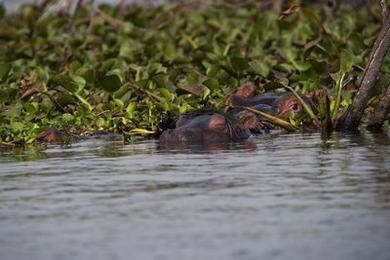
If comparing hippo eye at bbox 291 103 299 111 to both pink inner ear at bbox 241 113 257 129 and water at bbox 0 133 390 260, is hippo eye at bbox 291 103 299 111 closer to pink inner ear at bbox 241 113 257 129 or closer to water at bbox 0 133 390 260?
pink inner ear at bbox 241 113 257 129

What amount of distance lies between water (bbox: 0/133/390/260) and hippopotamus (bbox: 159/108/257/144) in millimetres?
456

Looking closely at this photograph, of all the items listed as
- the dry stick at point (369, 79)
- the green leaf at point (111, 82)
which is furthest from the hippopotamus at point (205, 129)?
the green leaf at point (111, 82)

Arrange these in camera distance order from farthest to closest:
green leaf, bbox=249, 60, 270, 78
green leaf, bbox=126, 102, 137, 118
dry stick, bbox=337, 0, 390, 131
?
green leaf, bbox=249, 60, 270, 78
green leaf, bbox=126, 102, 137, 118
dry stick, bbox=337, 0, 390, 131

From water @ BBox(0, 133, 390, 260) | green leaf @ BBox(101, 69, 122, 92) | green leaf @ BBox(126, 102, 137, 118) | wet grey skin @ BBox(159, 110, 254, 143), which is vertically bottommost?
water @ BBox(0, 133, 390, 260)

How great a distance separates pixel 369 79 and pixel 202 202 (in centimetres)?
318

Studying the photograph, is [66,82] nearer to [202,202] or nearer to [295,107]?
[295,107]

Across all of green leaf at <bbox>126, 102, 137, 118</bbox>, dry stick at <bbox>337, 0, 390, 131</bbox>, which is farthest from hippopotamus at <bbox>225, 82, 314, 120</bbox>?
green leaf at <bbox>126, 102, 137, 118</bbox>

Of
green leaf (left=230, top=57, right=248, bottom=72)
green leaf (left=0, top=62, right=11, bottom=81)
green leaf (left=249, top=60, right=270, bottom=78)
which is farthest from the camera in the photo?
green leaf (left=230, top=57, right=248, bottom=72)

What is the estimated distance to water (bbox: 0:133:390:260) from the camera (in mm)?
4660

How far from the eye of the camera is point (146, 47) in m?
13.7

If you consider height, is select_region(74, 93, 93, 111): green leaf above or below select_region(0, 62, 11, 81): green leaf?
below

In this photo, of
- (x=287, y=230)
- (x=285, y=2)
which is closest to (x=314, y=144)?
(x=287, y=230)

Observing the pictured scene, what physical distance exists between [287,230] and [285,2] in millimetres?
15073

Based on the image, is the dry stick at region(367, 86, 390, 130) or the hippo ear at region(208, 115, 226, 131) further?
the dry stick at region(367, 86, 390, 130)
